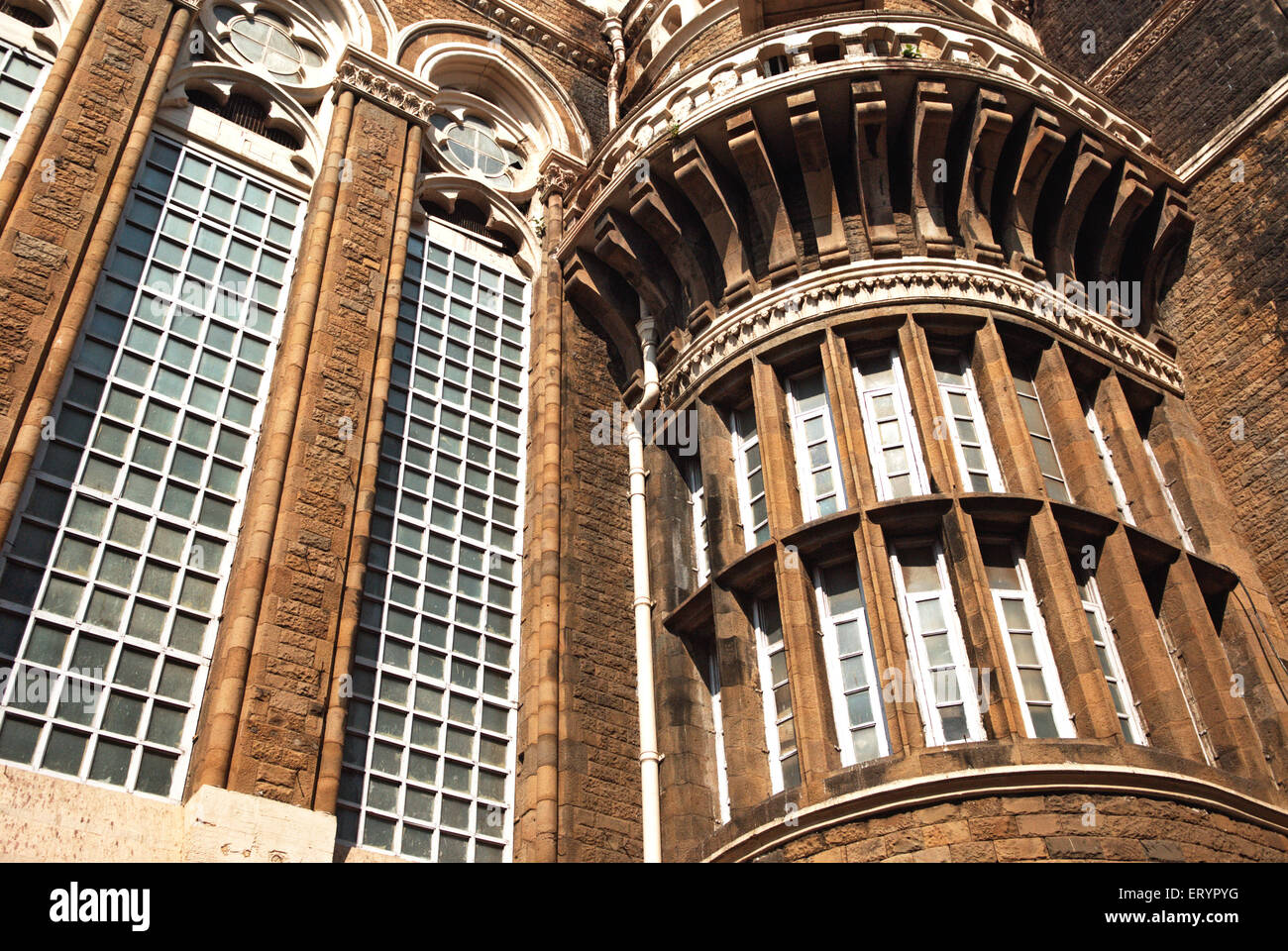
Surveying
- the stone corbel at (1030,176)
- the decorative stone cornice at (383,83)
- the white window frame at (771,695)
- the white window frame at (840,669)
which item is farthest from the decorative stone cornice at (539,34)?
the white window frame at (840,669)

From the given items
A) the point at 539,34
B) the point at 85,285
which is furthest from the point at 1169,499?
the point at 539,34

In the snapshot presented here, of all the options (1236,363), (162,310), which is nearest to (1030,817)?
(1236,363)

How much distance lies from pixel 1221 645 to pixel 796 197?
297 inches

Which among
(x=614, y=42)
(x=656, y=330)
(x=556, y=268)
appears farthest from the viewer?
(x=614, y=42)

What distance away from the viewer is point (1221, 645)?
14.2 metres

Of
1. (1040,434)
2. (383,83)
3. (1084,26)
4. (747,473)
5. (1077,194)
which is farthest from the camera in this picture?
(1084,26)

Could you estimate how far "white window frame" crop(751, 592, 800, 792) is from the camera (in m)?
13.5

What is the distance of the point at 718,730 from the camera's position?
14.8 metres

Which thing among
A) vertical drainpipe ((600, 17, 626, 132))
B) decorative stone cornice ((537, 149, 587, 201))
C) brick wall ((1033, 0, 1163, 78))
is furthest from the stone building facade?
vertical drainpipe ((600, 17, 626, 132))

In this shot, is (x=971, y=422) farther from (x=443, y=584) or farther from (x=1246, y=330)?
(x=443, y=584)

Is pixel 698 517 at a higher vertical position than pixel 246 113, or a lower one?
lower

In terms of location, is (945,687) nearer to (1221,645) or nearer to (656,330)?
(1221,645)

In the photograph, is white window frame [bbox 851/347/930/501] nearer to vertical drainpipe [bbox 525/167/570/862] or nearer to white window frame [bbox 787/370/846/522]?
white window frame [bbox 787/370/846/522]

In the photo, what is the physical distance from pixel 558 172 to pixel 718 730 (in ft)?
34.6
